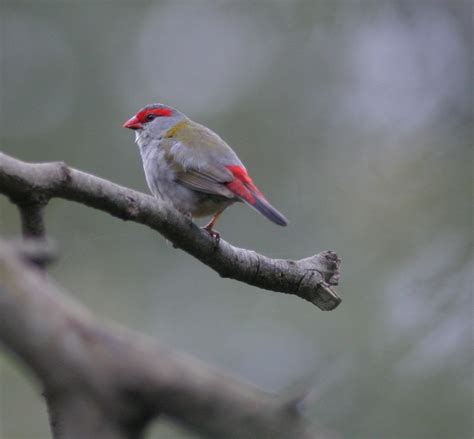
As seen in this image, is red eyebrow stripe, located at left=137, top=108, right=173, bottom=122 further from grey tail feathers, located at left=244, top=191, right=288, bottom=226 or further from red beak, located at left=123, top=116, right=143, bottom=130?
grey tail feathers, located at left=244, top=191, right=288, bottom=226

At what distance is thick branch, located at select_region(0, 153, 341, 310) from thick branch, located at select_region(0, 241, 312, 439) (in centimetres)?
106

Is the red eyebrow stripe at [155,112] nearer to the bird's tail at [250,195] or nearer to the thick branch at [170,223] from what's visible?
the bird's tail at [250,195]

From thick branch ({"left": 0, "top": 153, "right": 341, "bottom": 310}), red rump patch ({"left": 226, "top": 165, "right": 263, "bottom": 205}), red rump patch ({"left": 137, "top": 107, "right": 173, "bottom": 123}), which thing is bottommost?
thick branch ({"left": 0, "top": 153, "right": 341, "bottom": 310})

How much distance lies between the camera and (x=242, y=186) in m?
4.30

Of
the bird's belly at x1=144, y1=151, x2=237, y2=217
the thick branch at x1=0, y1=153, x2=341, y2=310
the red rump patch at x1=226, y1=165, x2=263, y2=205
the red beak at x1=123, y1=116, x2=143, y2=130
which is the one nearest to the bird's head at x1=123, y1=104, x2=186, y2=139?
the red beak at x1=123, y1=116, x2=143, y2=130

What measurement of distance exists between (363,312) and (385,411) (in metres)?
2.36

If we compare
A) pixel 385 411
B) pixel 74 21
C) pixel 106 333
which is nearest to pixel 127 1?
pixel 74 21

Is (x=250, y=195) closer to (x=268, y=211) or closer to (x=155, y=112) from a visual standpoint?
(x=268, y=211)

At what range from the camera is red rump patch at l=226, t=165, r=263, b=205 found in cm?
421

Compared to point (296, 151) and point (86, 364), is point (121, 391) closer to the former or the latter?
point (86, 364)

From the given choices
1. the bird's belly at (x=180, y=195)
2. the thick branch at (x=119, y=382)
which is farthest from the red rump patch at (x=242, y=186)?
the thick branch at (x=119, y=382)

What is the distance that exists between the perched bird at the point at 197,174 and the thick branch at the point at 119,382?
213 cm

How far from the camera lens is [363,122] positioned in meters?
9.71

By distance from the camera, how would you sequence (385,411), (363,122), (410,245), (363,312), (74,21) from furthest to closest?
(74,21) < (363,122) < (363,312) < (410,245) < (385,411)
